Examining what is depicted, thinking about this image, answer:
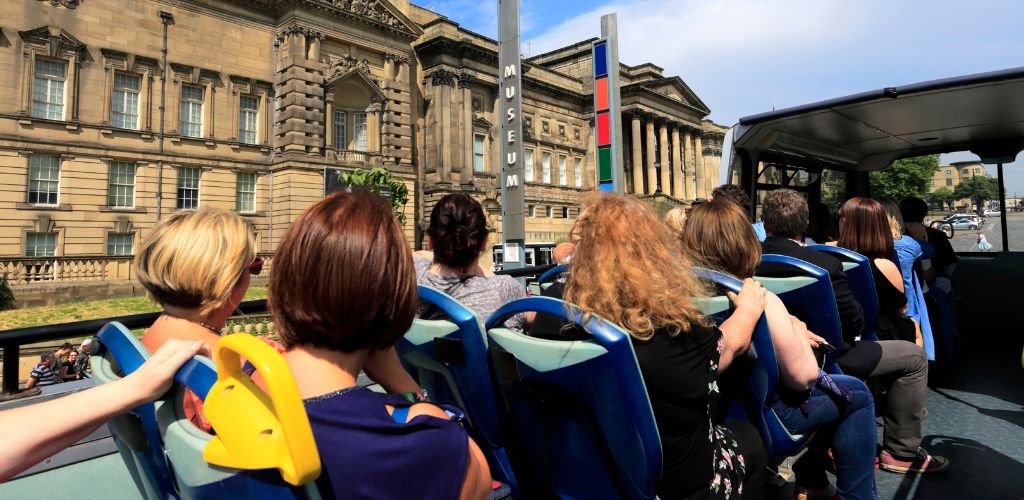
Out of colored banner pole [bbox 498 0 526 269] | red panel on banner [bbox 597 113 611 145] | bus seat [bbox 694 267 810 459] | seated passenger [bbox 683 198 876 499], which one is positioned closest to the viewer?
bus seat [bbox 694 267 810 459]

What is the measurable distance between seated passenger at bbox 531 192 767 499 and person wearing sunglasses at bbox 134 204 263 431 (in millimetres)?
1198

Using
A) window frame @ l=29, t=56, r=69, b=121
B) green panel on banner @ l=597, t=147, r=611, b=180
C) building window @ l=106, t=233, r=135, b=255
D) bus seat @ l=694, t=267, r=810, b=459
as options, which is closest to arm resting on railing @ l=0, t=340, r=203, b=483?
bus seat @ l=694, t=267, r=810, b=459

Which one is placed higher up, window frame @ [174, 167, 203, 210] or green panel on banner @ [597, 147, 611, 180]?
window frame @ [174, 167, 203, 210]

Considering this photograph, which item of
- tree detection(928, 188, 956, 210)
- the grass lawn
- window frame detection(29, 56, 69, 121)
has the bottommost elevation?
the grass lawn

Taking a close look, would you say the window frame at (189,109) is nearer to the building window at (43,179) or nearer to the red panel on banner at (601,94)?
the building window at (43,179)

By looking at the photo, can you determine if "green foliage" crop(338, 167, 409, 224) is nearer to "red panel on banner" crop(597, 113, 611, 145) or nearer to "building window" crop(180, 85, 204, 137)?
"building window" crop(180, 85, 204, 137)

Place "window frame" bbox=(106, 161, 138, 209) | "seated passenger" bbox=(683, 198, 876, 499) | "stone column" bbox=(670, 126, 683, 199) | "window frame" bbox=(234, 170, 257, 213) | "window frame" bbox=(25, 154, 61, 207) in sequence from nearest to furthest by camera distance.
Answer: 1. "seated passenger" bbox=(683, 198, 876, 499)
2. "window frame" bbox=(25, 154, 61, 207)
3. "window frame" bbox=(106, 161, 138, 209)
4. "window frame" bbox=(234, 170, 257, 213)
5. "stone column" bbox=(670, 126, 683, 199)

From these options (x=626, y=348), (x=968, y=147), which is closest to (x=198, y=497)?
(x=626, y=348)

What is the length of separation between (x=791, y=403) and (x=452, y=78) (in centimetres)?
3664

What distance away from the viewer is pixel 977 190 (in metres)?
7.34

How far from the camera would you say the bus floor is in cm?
318

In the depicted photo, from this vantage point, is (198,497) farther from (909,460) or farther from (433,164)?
(433,164)

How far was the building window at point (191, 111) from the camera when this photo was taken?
26062mm

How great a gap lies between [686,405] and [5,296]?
25.4m
